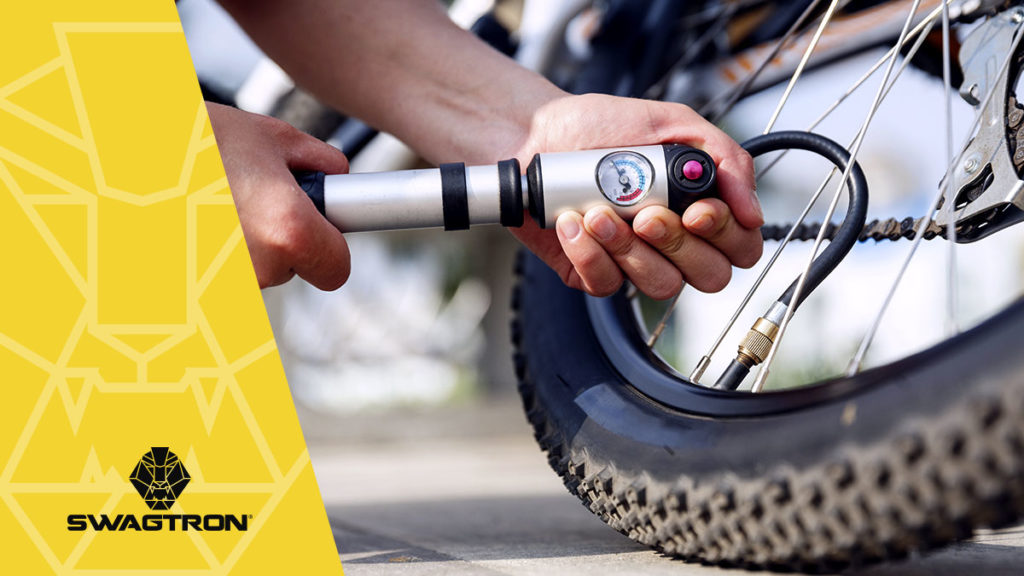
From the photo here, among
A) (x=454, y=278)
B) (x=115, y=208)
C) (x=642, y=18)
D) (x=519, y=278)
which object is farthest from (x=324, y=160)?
(x=454, y=278)

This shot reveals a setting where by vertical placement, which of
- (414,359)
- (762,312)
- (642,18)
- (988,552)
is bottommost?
(988,552)

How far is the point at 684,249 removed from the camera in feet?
2.16

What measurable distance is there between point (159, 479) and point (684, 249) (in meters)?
0.42

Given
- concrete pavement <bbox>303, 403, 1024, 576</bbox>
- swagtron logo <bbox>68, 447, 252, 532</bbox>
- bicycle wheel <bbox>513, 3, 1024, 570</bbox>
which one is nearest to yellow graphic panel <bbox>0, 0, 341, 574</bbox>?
swagtron logo <bbox>68, 447, 252, 532</bbox>

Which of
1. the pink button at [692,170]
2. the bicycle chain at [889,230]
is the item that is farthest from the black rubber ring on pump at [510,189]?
the bicycle chain at [889,230]

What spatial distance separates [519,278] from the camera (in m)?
0.91

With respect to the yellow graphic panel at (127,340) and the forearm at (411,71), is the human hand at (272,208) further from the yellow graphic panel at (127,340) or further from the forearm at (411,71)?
the forearm at (411,71)

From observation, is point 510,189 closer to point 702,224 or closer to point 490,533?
point 702,224

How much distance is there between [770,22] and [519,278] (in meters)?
0.46

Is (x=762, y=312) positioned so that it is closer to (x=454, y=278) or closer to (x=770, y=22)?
(x=770, y=22)

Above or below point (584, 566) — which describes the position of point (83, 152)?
above

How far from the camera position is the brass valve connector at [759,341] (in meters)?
0.61

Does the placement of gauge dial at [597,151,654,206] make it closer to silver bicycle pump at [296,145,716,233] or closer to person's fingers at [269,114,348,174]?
silver bicycle pump at [296,145,716,233]

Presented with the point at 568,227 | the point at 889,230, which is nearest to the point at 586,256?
the point at 568,227
